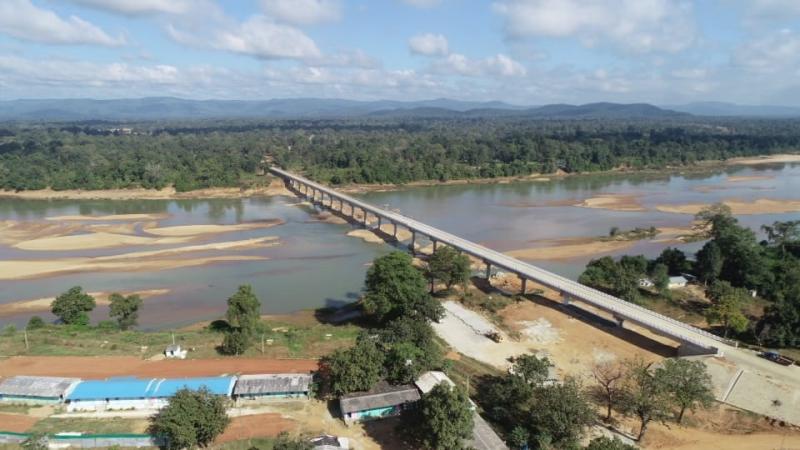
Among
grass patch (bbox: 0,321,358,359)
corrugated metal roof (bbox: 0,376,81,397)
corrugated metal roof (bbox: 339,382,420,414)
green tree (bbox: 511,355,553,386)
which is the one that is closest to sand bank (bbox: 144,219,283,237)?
grass patch (bbox: 0,321,358,359)

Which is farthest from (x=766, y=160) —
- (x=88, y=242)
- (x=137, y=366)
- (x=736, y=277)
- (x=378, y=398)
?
(x=137, y=366)

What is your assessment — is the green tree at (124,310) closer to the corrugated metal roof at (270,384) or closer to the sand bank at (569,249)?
the corrugated metal roof at (270,384)

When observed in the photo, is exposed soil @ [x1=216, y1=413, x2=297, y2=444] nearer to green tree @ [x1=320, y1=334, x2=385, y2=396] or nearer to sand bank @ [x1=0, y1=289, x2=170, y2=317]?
green tree @ [x1=320, y1=334, x2=385, y2=396]

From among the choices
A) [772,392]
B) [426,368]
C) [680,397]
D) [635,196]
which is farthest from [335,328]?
[635,196]

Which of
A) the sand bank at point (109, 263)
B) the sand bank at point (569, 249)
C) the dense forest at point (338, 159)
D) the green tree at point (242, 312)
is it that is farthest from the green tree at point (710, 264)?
the dense forest at point (338, 159)

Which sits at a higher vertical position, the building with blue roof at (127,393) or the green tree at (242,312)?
the green tree at (242,312)

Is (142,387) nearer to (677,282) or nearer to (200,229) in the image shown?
(677,282)
